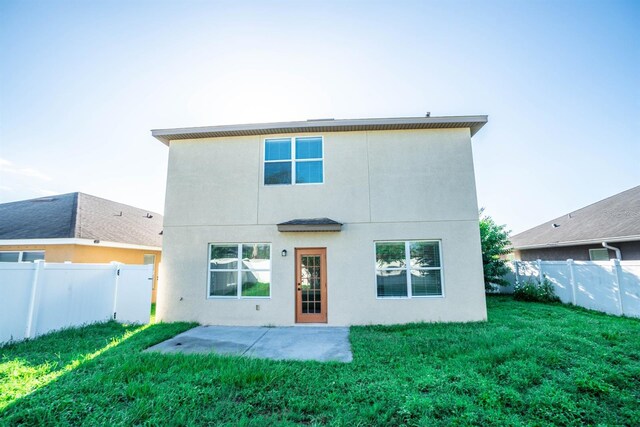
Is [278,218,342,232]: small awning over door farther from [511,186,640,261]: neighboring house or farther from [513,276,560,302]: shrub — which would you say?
[511,186,640,261]: neighboring house

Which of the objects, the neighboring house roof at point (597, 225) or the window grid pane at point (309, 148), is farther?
the neighboring house roof at point (597, 225)

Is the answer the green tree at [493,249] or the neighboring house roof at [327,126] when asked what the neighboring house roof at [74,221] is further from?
the green tree at [493,249]

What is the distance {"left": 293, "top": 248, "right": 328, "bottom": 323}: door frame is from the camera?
839cm

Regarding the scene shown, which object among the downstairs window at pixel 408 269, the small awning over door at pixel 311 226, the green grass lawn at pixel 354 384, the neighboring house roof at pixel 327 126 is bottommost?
the green grass lawn at pixel 354 384

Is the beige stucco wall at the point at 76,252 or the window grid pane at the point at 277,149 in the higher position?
the window grid pane at the point at 277,149

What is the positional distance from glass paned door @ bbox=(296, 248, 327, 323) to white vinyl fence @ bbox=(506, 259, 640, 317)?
8.90 metres

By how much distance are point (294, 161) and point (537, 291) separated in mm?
11312

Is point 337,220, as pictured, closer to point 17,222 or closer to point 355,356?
point 355,356

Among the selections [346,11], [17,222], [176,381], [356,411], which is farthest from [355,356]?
[17,222]

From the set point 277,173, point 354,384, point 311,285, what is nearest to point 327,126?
point 277,173

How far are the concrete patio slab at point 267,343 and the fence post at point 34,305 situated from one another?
282 centimetres

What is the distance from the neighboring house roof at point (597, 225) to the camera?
417 inches

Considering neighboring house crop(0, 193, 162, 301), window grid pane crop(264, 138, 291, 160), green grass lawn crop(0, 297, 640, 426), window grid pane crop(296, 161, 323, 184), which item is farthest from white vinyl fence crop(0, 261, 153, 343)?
window grid pane crop(296, 161, 323, 184)

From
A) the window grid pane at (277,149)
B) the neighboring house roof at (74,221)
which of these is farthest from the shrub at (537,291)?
the neighboring house roof at (74,221)
